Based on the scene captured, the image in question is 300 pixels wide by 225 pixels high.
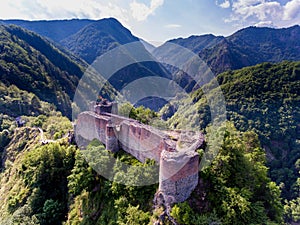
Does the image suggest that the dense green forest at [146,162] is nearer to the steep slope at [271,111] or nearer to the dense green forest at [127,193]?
the dense green forest at [127,193]

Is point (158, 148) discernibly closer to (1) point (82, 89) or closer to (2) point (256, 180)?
(2) point (256, 180)

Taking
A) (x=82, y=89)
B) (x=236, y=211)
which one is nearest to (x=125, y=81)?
(x=82, y=89)

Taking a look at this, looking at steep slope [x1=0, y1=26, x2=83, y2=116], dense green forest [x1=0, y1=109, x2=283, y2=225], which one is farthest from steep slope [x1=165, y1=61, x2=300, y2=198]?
steep slope [x1=0, y1=26, x2=83, y2=116]

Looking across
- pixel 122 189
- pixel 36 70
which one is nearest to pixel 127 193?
pixel 122 189

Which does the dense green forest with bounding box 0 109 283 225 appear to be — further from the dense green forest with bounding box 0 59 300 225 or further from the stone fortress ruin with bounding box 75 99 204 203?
the stone fortress ruin with bounding box 75 99 204 203

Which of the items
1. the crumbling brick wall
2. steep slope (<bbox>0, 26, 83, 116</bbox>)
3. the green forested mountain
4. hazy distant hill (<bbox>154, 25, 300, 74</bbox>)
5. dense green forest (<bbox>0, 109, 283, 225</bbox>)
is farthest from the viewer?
hazy distant hill (<bbox>154, 25, 300, 74</bbox>)

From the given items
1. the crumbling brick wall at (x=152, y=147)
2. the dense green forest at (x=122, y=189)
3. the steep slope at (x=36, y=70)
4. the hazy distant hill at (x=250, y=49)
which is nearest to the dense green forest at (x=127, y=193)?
the dense green forest at (x=122, y=189)
